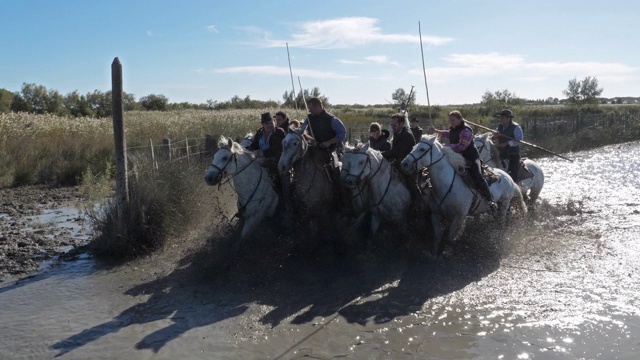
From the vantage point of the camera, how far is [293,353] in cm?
558

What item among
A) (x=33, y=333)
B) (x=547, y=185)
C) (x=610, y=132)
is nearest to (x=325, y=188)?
(x=33, y=333)

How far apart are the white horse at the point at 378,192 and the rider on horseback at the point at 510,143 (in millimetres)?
3880

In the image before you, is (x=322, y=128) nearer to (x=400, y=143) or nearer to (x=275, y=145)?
(x=275, y=145)

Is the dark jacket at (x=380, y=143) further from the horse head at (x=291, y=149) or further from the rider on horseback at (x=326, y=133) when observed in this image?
the horse head at (x=291, y=149)

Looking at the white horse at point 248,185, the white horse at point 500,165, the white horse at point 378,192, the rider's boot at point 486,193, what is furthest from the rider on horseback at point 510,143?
the white horse at point 248,185

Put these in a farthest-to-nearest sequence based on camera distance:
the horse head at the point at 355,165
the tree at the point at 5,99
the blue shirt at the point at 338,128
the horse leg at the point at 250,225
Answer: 1. the tree at the point at 5,99
2. the blue shirt at the point at 338,128
3. the horse leg at the point at 250,225
4. the horse head at the point at 355,165

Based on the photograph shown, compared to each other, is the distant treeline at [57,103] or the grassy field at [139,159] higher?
the distant treeline at [57,103]

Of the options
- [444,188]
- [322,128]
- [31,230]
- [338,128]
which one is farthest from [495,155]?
[31,230]

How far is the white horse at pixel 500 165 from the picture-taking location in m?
11.4

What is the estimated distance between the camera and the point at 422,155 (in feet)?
27.6

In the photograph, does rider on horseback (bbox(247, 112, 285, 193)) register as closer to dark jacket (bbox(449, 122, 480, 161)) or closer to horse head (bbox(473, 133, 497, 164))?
dark jacket (bbox(449, 122, 480, 161))

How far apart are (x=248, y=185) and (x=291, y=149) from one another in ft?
3.20

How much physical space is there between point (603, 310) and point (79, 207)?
1156cm

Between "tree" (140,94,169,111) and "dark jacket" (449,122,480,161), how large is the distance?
45.1 meters
